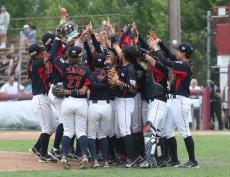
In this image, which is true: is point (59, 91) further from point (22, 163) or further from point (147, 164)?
point (147, 164)

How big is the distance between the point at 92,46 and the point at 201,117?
46.5 feet

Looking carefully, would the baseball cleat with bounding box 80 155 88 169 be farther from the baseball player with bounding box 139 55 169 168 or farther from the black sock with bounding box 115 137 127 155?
the black sock with bounding box 115 137 127 155

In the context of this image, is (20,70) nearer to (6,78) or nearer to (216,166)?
(6,78)

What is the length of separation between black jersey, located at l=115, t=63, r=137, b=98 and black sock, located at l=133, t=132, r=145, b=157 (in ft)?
2.60

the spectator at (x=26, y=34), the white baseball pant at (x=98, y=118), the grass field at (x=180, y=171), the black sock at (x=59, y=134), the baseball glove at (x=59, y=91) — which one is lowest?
the grass field at (x=180, y=171)

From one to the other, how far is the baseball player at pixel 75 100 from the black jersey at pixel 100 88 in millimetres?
217

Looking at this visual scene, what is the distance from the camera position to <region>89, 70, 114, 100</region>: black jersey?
13332 millimetres

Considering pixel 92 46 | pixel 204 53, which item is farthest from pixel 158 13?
pixel 92 46

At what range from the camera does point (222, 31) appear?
3123 cm

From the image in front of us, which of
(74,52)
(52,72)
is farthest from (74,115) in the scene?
(52,72)

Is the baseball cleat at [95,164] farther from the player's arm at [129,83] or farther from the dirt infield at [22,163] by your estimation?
the player's arm at [129,83]

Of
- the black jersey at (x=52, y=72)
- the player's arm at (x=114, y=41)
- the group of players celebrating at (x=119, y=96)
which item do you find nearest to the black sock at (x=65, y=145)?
the group of players celebrating at (x=119, y=96)

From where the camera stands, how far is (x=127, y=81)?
13227mm

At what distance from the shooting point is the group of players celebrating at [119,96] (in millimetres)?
13188
